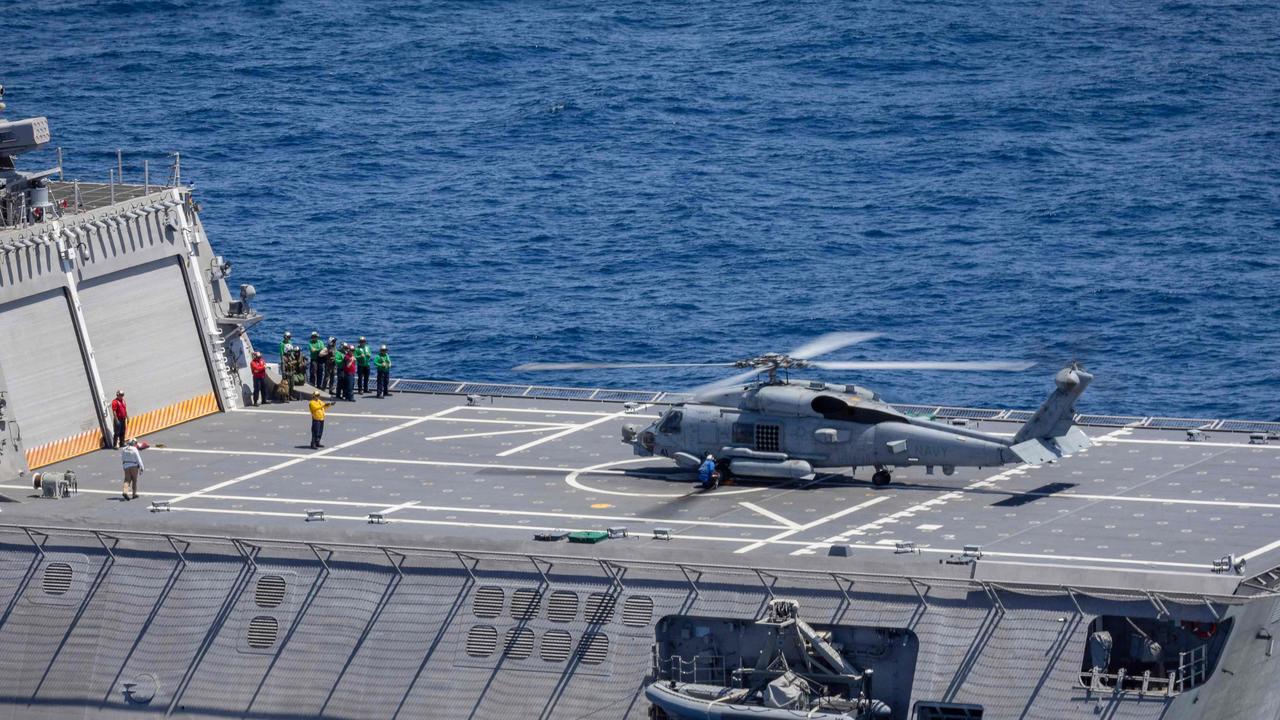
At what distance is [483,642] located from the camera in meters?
34.6

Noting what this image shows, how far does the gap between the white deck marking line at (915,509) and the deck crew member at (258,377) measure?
18592mm

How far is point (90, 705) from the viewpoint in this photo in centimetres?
3634

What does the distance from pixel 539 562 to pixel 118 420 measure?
1582cm

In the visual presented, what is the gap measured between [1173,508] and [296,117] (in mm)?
80779

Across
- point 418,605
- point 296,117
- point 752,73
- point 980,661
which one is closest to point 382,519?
point 418,605

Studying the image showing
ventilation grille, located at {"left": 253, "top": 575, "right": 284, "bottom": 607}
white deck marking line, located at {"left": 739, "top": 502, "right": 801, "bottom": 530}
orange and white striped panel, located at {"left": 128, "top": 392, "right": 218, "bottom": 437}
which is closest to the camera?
ventilation grille, located at {"left": 253, "top": 575, "right": 284, "bottom": 607}

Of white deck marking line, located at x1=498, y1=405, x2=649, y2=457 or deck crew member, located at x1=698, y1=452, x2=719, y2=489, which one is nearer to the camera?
deck crew member, located at x1=698, y1=452, x2=719, y2=489

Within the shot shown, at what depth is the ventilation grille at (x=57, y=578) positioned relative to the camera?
122 ft

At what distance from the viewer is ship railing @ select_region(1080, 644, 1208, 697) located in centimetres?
3141

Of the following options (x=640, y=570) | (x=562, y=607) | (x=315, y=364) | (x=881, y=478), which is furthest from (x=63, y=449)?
(x=881, y=478)

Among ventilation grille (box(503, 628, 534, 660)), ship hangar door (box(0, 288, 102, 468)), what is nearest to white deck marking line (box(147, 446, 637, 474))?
ship hangar door (box(0, 288, 102, 468))

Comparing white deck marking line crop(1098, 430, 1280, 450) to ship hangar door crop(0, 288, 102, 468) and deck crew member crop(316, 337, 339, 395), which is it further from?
ship hangar door crop(0, 288, 102, 468)

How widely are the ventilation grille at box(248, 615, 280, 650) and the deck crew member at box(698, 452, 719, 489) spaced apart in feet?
34.9

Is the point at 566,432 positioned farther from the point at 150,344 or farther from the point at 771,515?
the point at 150,344
